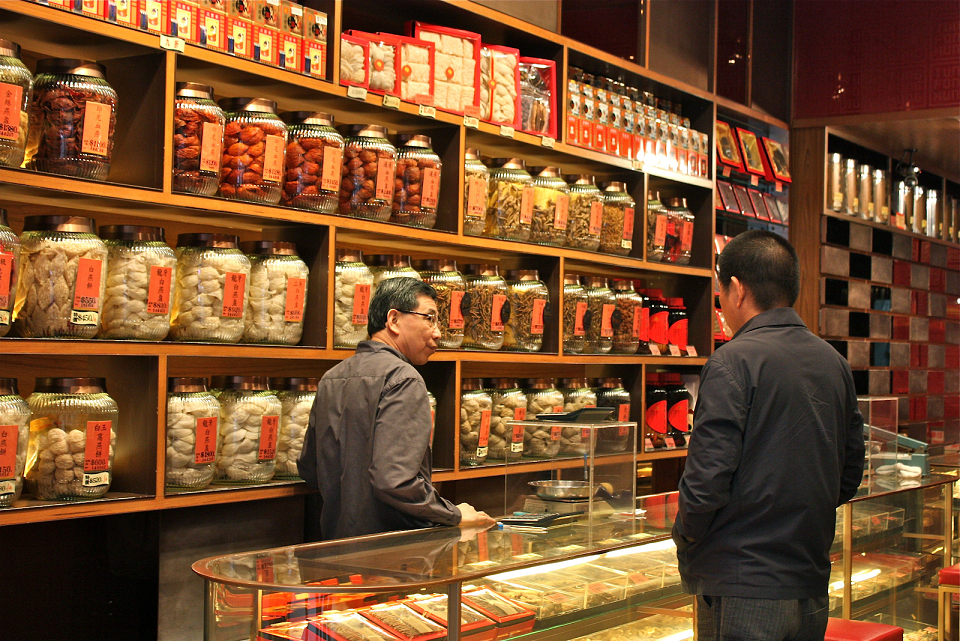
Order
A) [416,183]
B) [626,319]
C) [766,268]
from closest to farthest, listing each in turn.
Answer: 1. [766,268]
2. [416,183]
3. [626,319]

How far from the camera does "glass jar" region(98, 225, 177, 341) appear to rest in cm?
233

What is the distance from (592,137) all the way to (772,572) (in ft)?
7.85

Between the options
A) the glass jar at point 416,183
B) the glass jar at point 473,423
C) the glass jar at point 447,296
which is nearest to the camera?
the glass jar at point 416,183

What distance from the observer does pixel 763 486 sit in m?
1.79

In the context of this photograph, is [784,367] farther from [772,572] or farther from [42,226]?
[42,226]

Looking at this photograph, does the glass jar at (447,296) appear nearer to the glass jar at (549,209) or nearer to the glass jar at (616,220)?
the glass jar at (549,209)

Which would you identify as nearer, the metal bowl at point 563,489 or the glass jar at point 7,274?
the glass jar at point 7,274

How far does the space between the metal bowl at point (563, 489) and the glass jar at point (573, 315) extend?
4.50ft

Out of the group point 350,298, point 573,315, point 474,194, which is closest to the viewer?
point 350,298

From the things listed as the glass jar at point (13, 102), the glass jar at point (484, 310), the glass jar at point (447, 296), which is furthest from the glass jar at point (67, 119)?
the glass jar at point (484, 310)

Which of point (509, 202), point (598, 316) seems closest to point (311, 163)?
point (509, 202)

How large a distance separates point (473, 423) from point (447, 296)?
0.46 m

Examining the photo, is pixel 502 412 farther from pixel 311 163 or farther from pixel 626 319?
pixel 311 163

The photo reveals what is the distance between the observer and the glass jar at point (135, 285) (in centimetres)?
233
